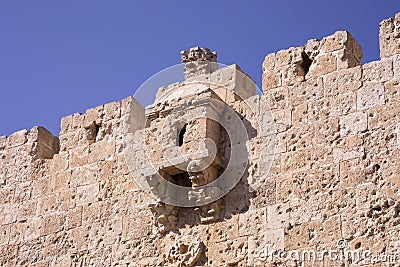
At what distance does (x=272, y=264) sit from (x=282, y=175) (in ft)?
3.06

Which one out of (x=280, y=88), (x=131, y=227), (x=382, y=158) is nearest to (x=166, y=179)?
(x=131, y=227)

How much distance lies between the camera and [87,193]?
38.9 feet

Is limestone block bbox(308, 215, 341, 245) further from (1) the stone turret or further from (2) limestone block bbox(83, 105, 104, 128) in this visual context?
(2) limestone block bbox(83, 105, 104, 128)

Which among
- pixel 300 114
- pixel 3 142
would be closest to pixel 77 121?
pixel 3 142

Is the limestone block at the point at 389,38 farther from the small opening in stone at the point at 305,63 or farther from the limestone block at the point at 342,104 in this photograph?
the small opening in stone at the point at 305,63

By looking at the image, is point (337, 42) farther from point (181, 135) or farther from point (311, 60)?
point (181, 135)

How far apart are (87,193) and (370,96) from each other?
3.52 metres

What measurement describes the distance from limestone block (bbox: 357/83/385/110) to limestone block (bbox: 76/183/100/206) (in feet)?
10.7

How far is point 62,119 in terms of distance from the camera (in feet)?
41.4

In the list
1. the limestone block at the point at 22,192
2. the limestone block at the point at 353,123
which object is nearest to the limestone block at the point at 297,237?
the limestone block at the point at 353,123

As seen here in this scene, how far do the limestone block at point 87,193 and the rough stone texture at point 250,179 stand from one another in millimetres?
13

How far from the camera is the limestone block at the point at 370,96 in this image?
1020 cm

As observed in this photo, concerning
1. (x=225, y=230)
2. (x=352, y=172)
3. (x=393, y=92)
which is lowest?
(x=225, y=230)

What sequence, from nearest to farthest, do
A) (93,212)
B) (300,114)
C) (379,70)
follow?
(379,70), (300,114), (93,212)
